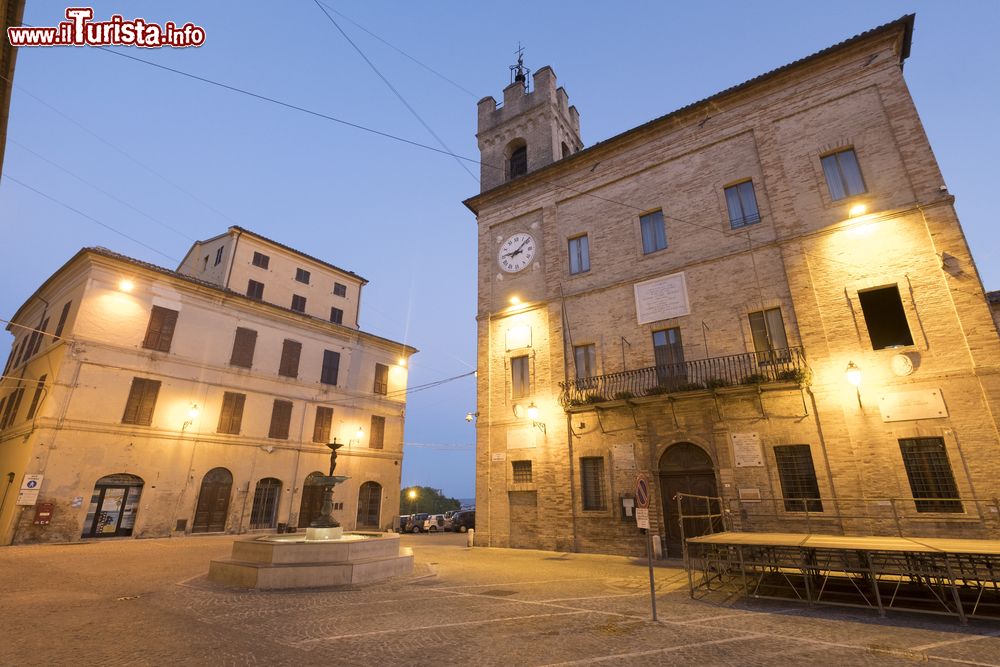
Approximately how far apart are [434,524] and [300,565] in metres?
23.7

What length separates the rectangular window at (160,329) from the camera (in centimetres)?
2173

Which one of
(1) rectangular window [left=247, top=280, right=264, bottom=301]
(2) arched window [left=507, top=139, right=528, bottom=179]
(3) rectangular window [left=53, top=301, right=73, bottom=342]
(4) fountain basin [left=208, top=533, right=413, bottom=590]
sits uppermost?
(2) arched window [left=507, top=139, right=528, bottom=179]

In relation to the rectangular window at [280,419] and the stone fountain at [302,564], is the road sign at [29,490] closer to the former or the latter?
the rectangular window at [280,419]

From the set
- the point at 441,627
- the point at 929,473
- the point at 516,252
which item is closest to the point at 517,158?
the point at 516,252

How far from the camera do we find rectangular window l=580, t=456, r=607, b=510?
1625cm

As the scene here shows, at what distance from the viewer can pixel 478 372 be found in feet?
66.2

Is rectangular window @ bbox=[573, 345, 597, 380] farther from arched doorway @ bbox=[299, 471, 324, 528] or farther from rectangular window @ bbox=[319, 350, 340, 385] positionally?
rectangular window @ bbox=[319, 350, 340, 385]

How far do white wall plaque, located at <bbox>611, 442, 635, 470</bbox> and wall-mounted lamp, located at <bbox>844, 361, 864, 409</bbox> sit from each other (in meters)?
6.46

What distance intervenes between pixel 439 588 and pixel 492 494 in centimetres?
847

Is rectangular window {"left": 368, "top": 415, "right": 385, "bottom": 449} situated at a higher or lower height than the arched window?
lower

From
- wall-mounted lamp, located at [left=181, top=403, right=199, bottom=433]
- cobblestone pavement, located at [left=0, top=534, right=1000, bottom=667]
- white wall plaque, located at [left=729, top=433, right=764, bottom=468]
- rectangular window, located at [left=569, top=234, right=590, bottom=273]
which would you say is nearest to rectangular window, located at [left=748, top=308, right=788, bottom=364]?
white wall plaque, located at [left=729, top=433, right=764, bottom=468]

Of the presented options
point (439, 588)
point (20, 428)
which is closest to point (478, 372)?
point (439, 588)

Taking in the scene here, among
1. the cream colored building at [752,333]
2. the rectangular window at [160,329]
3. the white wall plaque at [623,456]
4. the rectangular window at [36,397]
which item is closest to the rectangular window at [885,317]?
the cream colored building at [752,333]

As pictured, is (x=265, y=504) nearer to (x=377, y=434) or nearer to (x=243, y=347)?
(x=377, y=434)
